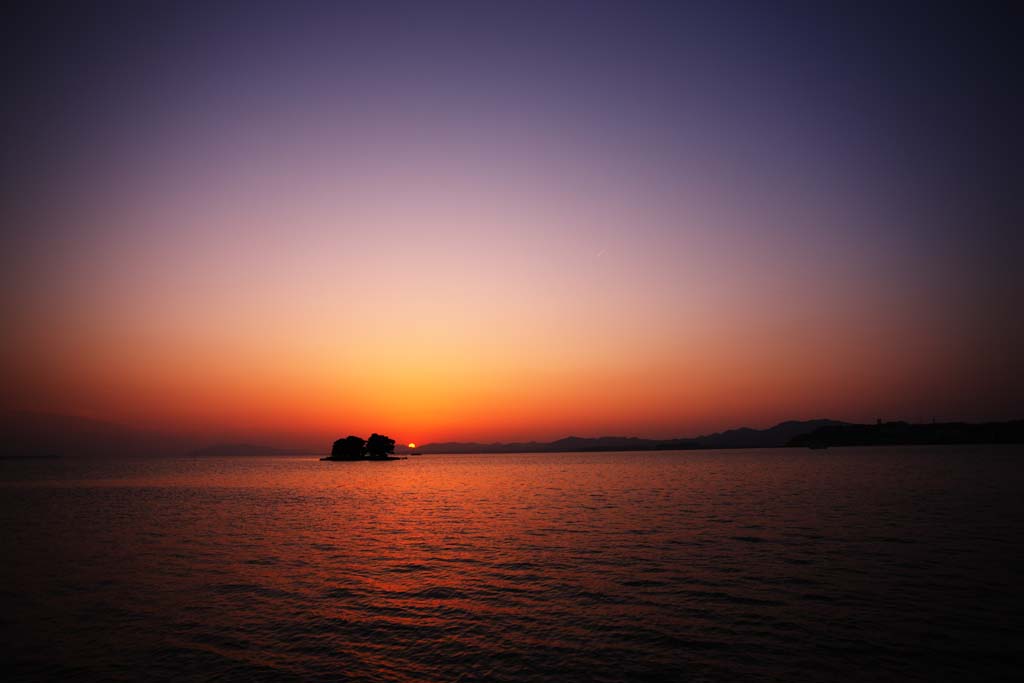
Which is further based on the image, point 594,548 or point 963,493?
point 963,493

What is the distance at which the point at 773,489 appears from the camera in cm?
7444

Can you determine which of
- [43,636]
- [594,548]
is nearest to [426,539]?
[594,548]

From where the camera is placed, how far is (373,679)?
51.4 feet

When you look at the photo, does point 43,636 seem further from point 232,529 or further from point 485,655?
point 232,529

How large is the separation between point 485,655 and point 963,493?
6992 cm

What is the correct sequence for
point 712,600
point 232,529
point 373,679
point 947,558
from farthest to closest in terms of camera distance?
1. point 232,529
2. point 947,558
3. point 712,600
4. point 373,679

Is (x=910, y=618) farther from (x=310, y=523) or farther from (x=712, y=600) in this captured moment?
(x=310, y=523)

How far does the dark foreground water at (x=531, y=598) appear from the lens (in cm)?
1662

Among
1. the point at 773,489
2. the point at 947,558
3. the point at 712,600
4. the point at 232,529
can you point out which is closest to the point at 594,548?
the point at 712,600

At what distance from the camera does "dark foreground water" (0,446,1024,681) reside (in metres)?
16.6

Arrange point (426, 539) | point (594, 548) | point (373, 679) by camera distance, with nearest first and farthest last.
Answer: point (373, 679)
point (594, 548)
point (426, 539)

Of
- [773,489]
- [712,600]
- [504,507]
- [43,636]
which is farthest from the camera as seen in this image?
[773,489]

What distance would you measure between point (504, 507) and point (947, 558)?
4100 cm

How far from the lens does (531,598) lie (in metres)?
23.5
